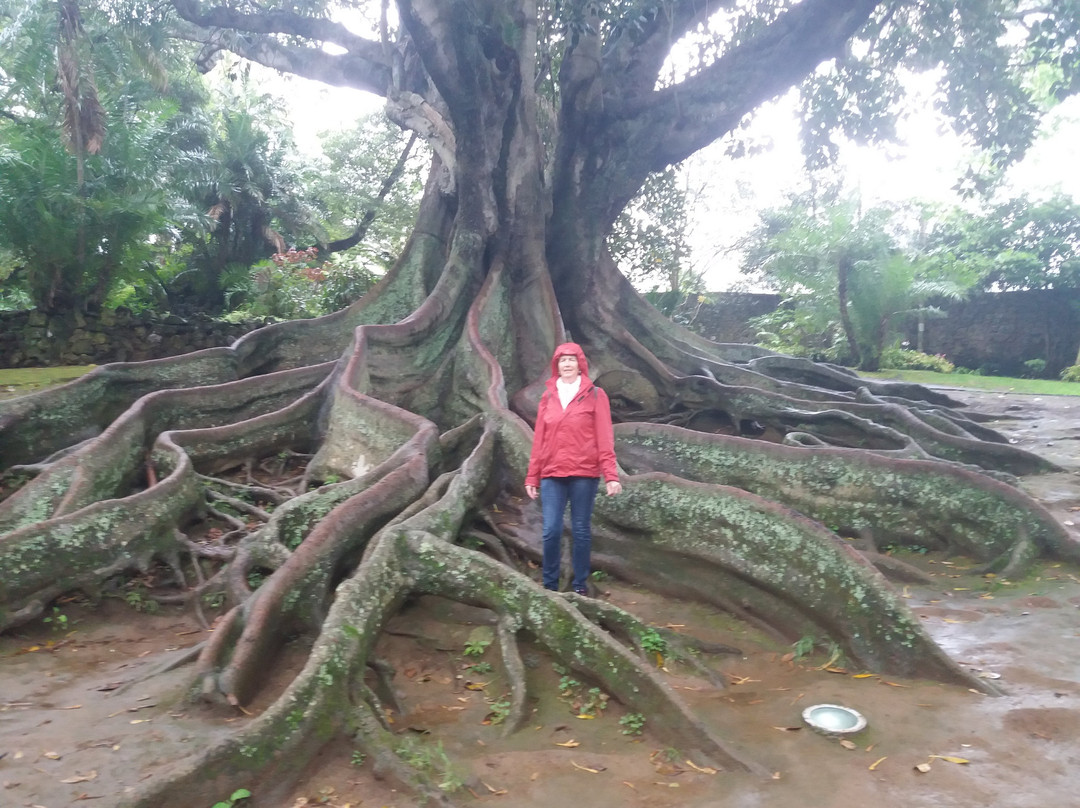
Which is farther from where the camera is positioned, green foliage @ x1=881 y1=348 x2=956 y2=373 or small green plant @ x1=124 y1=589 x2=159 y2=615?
green foliage @ x1=881 y1=348 x2=956 y2=373

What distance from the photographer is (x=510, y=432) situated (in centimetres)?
613

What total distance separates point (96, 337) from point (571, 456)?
933 centimetres

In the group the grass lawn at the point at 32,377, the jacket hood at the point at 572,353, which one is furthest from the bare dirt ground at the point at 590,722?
the grass lawn at the point at 32,377

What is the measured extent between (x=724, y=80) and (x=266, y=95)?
14842 millimetres

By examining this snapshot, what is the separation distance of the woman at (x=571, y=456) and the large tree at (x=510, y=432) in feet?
1.68

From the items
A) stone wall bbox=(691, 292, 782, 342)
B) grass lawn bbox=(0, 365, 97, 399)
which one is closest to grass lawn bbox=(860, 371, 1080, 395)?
stone wall bbox=(691, 292, 782, 342)

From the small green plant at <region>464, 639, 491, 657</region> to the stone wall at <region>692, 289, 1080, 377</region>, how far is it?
18073 mm

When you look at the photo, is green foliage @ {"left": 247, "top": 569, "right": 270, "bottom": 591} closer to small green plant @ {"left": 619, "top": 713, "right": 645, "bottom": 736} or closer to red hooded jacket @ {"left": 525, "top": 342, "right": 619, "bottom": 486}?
red hooded jacket @ {"left": 525, "top": 342, "right": 619, "bottom": 486}

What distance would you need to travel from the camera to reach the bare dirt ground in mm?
3049

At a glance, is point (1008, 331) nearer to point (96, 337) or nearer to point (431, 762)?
point (96, 337)

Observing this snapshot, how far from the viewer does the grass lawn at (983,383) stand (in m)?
14.2

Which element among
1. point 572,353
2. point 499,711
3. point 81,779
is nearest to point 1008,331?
point 572,353

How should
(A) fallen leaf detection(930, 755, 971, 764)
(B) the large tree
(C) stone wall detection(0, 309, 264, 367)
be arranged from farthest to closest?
(C) stone wall detection(0, 309, 264, 367) → (B) the large tree → (A) fallen leaf detection(930, 755, 971, 764)

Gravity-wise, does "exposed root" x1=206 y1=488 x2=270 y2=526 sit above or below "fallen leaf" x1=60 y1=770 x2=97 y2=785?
above
